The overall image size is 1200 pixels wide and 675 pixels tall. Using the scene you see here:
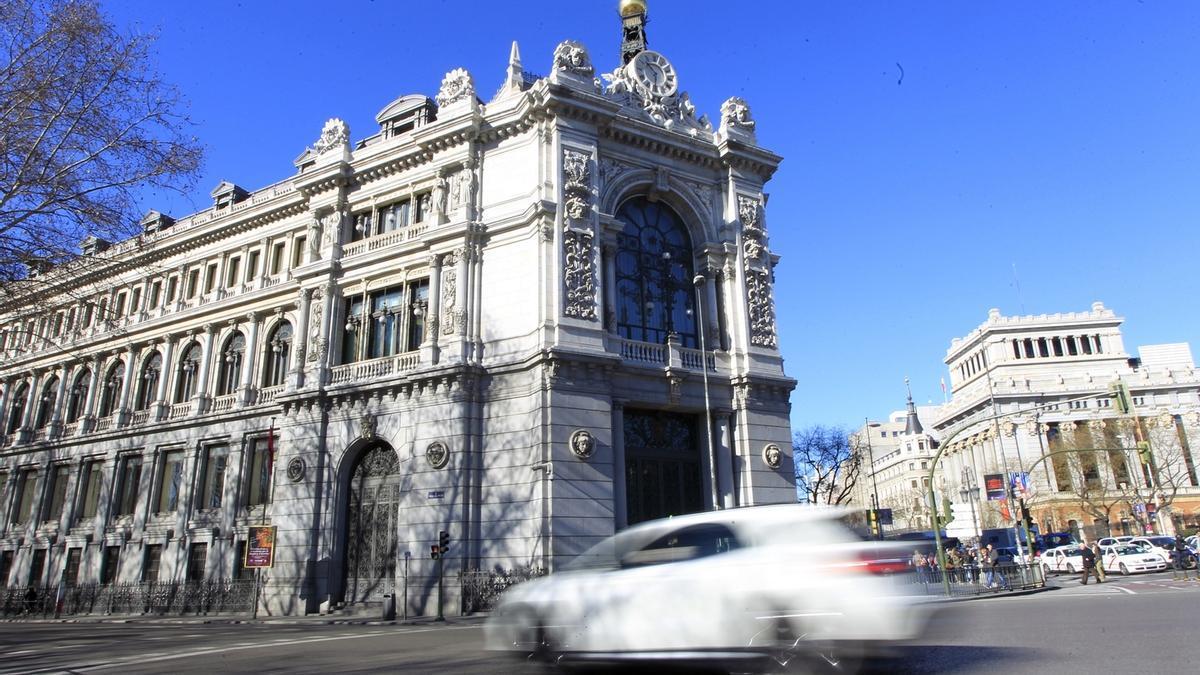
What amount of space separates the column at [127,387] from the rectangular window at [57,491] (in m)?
4.65

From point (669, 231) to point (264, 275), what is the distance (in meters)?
19.1

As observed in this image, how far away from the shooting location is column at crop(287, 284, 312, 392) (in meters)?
31.1

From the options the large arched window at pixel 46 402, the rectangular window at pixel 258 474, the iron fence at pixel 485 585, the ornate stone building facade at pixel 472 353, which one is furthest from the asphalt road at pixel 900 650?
the large arched window at pixel 46 402

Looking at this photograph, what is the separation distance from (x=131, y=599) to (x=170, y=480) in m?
5.34

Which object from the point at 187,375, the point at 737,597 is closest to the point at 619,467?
the point at 737,597

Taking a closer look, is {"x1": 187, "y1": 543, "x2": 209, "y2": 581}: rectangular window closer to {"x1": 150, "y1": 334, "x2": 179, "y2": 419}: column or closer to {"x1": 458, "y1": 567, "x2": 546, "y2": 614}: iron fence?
{"x1": 150, "y1": 334, "x2": 179, "y2": 419}: column

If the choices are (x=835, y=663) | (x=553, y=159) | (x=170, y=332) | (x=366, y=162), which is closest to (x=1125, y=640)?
(x=835, y=663)

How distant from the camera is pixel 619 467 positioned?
25750 millimetres

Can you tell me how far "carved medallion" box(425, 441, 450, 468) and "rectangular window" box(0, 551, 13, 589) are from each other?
29133 millimetres

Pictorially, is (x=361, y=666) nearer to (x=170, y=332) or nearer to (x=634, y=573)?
(x=634, y=573)

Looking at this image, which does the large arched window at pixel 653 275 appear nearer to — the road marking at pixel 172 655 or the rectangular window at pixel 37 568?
the road marking at pixel 172 655

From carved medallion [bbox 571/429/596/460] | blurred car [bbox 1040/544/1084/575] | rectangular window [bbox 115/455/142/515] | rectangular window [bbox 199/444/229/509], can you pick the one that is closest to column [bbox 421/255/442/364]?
carved medallion [bbox 571/429/596/460]

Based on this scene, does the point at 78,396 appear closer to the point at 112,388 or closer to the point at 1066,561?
the point at 112,388

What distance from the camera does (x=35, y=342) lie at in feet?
145
